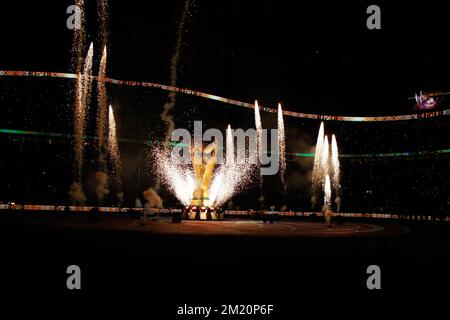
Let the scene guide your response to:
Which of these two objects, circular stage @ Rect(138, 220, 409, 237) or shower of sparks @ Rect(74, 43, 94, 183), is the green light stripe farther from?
circular stage @ Rect(138, 220, 409, 237)

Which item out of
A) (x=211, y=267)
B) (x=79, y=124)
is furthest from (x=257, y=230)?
(x=79, y=124)

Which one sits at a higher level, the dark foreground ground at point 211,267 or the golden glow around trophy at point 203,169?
the golden glow around trophy at point 203,169

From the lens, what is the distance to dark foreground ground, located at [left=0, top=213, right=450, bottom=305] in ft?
33.1

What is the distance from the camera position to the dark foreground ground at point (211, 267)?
397 inches

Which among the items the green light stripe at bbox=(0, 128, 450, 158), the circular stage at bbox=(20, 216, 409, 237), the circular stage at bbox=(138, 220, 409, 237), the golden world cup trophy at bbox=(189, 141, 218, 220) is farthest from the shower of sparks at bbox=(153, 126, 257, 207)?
the circular stage at bbox=(20, 216, 409, 237)

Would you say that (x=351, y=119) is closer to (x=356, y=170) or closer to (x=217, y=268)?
(x=356, y=170)

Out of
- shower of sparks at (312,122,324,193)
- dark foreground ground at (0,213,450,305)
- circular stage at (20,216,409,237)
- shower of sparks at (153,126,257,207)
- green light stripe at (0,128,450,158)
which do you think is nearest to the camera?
dark foreground ground at (0,213,450,305)

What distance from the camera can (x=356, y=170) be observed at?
2111 inches

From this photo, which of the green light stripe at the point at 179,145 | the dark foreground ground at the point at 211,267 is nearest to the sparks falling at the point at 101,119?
the green light stripe at the point at 179,145

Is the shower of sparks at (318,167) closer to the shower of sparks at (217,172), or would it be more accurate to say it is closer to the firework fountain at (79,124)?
the shower of sparks at (217,172)

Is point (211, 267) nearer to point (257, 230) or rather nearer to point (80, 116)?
point (257, 230)

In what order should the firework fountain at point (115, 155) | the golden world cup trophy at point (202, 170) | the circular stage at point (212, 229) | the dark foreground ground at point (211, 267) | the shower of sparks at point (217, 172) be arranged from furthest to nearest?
the shower of sparks at point (217, 172)
the firework fountain at point (115, 155)
the golden world cup trophy at point (202, 170)
the circular stage at point (212, 229)
the dark foreground ground at point (211, 267)
